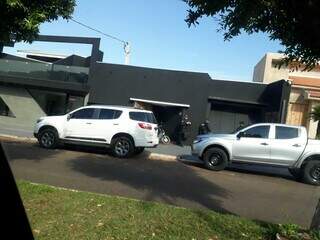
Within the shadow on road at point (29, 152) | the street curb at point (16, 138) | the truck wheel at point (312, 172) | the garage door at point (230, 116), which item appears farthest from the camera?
the garage door at point (230, 116)

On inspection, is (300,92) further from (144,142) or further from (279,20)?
(279,20)

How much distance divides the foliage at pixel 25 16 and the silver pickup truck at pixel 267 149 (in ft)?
27.1

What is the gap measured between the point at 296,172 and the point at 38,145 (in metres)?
9.32

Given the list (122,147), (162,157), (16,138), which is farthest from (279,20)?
(16,138)

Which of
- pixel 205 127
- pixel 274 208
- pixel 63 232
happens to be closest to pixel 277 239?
pixel 63 232

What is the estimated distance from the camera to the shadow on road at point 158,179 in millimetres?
10867

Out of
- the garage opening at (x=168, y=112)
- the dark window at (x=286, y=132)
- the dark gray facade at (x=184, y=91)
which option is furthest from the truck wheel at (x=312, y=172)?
the garage opening at (x=168, y=112)

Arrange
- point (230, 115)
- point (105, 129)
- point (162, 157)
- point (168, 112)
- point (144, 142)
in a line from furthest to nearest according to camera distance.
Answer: point (230, 115), point (168, 112), point (162, 157), point (105, 129), point (144, 142)

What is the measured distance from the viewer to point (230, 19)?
24.5ft

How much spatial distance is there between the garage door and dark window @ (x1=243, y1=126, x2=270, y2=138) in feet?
38.1

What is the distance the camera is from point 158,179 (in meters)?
13.7

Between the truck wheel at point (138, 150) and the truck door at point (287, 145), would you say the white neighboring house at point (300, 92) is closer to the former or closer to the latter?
the truck door at point (287, 145)

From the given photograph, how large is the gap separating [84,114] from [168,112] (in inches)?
407

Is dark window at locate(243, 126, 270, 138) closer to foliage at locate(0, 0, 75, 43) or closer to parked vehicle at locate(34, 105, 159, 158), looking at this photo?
parked vehicle at locate(34, 105, 159, 158)
